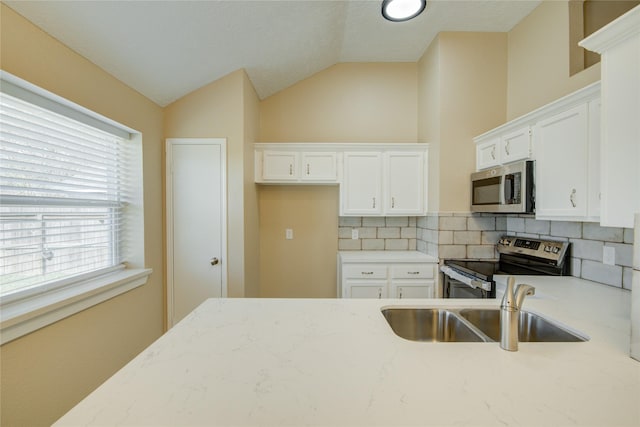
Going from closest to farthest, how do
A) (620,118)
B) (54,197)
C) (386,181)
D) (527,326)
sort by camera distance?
(620,118) < (527,326) < (54,197) < (386,181)

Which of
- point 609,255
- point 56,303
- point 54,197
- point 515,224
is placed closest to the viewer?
point 56,303

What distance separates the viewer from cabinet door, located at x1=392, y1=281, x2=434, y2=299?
2592 millimetres

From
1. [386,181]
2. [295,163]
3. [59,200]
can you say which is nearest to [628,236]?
[386,181]

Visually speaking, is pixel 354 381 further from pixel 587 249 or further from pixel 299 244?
pixel 299 244

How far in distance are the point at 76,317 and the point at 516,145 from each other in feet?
10.7

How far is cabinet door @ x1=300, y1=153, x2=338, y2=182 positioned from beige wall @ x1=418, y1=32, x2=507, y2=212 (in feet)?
3.45

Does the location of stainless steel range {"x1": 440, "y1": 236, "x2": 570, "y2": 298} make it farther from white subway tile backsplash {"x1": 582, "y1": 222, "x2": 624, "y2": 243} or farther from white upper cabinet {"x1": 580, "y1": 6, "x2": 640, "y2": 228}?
white upper cabinet {"x1": 580, "y1": 6, "x2": 640, "y2": 228}

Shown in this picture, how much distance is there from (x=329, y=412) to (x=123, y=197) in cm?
224

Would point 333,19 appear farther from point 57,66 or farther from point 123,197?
point 123,197

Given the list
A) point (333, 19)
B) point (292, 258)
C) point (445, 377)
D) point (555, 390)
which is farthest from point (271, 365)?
point (333, 19)

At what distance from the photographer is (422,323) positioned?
1314 millimetres

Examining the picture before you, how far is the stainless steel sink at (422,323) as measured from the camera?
129 centimetres

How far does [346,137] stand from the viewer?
10.3 feet

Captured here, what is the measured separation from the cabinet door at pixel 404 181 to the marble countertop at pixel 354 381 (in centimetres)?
185
